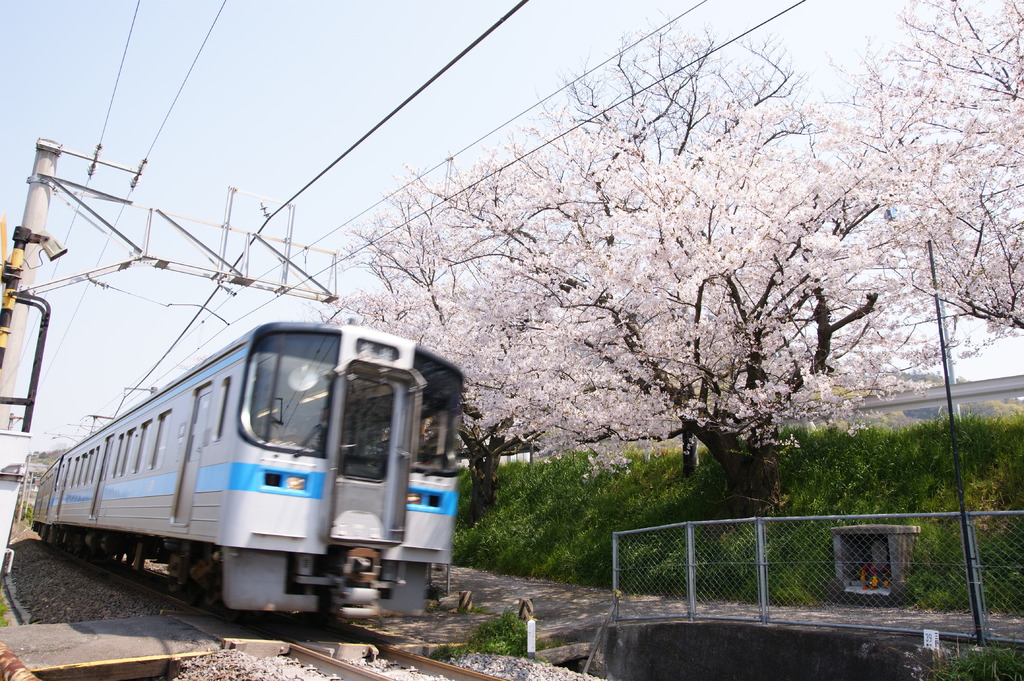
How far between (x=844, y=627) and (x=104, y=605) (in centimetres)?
887

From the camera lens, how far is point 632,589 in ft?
34.0

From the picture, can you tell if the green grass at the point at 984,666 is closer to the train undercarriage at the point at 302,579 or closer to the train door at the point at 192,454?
the train undercarriage at the point at 302,579

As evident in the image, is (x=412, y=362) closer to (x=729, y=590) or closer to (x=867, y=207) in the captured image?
(x=729, y=590)

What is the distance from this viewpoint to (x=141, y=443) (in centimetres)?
1062

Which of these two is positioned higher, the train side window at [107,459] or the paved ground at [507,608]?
the train side window at [107,459]

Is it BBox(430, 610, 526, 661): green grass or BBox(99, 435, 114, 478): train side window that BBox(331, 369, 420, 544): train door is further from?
BBox(99, 435, 114, 478): train side window

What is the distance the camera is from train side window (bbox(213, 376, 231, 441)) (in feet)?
23.6

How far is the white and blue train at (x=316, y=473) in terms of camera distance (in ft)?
21.7

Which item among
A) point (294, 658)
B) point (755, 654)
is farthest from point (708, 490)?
point (294, 658)

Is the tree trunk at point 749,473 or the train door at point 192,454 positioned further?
the tree trunk at point 749,473

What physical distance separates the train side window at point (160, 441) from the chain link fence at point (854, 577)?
573 cm

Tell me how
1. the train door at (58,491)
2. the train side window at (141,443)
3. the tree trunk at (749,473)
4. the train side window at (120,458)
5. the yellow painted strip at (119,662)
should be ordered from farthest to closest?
1. the train door at (58,491)
2. the train side window at (120,458)
3. the tree trunk at (749,473)
4. the train side window at (141,443)
5. the yellow painted strip at (119,662)

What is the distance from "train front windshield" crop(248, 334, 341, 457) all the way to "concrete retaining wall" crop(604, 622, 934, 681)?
3986mm

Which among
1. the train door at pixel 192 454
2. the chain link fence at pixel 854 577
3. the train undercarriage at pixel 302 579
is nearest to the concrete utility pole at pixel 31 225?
the train door at pixel 192 454
